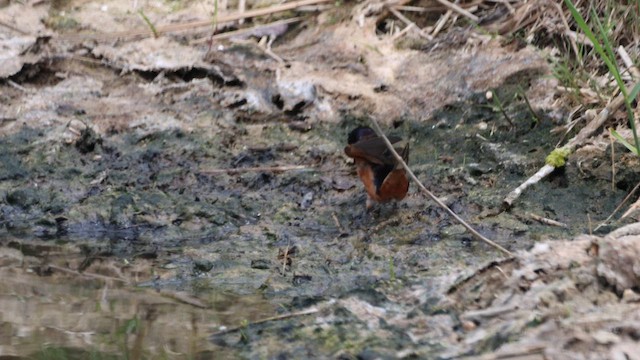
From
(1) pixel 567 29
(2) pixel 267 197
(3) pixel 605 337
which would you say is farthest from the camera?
(1) pixel 567 29

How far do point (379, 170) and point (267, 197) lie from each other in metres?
0.68

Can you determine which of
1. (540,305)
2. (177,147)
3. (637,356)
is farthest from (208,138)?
(637,356)

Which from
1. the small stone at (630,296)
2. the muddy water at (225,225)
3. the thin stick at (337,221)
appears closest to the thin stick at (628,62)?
the muddy water at (225,225)

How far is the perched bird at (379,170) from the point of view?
14.2ft

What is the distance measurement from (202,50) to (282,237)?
7.42 ft

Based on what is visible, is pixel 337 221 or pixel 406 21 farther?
pixel 406 21

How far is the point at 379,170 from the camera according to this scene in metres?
4.44

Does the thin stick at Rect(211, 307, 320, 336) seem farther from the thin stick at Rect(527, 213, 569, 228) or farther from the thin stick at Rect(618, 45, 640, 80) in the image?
the thin stick at Rect(618, 45, 640, 80)

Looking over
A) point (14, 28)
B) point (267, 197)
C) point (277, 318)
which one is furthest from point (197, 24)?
point (277, 318)

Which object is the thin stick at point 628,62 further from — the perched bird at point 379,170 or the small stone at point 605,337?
the small stone at point 605,337

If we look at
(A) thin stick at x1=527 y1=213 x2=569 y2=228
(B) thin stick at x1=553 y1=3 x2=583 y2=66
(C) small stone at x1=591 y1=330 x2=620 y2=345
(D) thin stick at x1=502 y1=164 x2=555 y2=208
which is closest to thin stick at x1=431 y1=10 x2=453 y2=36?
(B) thin stick at x1=553 y1=3 x2=583 y2=66

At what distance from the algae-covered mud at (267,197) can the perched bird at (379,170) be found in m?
0.12

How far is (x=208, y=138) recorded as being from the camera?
5297mm

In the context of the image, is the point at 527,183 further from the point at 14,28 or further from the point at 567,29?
the point at 14,28
